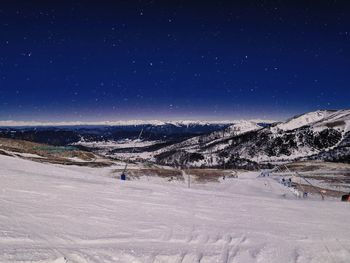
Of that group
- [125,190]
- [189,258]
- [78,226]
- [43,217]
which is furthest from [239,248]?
[125,190]

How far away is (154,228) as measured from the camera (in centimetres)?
802

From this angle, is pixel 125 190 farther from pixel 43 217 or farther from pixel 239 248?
pixel 239 248

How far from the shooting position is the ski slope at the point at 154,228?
19.4 ft

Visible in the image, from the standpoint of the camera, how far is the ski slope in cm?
592

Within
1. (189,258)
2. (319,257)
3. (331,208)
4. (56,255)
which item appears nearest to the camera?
(56,255)

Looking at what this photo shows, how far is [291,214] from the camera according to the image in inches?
428

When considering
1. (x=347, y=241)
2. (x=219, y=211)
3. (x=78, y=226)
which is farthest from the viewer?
(x=219, y=211)

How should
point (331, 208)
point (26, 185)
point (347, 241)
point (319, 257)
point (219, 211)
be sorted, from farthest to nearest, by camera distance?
point (331, 208) → point (26, 185) → point (219, 211) → point (347, 241) → point (319, 257)

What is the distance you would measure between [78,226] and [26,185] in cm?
529

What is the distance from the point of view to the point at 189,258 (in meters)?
6.13

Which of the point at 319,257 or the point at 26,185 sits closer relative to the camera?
the point at 319,257

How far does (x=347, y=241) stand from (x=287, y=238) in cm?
145

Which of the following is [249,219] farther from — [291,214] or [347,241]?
[347,241]

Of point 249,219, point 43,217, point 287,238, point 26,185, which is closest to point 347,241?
point 287,238
